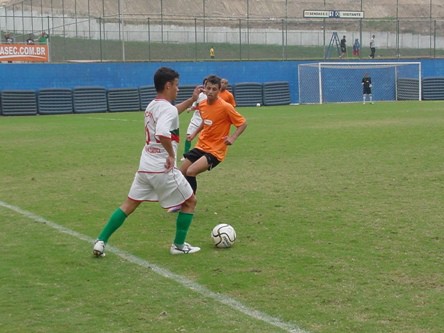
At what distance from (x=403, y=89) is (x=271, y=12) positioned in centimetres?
2107

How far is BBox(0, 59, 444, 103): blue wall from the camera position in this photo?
3706cm

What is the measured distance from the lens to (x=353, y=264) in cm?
770

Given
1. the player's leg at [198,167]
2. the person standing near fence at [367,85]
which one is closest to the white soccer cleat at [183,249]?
the player's leg at [198,167]

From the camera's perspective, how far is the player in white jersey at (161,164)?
7.90m

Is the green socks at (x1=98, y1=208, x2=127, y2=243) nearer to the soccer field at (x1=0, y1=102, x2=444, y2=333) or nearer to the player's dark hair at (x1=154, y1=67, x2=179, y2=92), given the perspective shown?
the soccer field at (x1=0, y1=102, x2=444, y2=333)

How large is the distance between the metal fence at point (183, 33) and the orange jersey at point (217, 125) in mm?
31594

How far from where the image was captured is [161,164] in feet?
26.2

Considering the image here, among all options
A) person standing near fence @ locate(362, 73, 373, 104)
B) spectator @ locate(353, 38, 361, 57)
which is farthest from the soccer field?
spectator @ locate(353, 38, 361, 57)

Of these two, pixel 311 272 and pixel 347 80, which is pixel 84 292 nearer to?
pixel 311 272

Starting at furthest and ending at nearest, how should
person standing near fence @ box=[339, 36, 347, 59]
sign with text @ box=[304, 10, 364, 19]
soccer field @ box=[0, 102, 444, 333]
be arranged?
sign with text @ box=[304, 10, 364, 19] < person standing near fence @ box=[339, 36, 347, 59] < soccer field @ box=[0, 102, 444, 333]

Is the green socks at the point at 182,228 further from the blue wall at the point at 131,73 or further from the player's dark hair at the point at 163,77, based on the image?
the blue wall at the point at 131,73

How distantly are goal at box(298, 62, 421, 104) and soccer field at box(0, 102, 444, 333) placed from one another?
25.6 meters

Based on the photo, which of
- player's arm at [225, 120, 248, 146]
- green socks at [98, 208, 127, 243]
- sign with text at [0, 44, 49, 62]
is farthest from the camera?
sign with text at [0, 44, 49, 62]

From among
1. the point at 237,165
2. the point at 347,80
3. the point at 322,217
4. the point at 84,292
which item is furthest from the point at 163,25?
the point at 84,292
